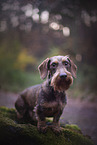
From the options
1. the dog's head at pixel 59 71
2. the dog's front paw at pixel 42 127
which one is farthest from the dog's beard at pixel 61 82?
the dog's front paw at pixel 42 127

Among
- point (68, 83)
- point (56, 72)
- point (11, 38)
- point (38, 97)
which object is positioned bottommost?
point (38, 97)

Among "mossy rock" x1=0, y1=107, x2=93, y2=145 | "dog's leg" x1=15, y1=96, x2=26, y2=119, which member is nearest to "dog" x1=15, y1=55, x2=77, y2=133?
"mossy rock" x1=0, y1=107, x2=93, y2=145

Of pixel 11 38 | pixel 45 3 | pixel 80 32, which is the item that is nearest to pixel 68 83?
pixel 45 3

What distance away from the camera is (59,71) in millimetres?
2084

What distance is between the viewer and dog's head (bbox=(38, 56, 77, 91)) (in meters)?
2.05

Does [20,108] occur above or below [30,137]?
above

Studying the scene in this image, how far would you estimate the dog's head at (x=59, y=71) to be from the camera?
6.73 ft

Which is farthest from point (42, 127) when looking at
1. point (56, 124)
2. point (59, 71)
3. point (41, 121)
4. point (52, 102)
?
point (59, 71)

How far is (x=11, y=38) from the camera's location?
8.40 metres

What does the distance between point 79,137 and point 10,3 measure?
2.94 metres

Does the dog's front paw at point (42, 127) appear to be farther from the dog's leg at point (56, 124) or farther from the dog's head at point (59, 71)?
the dog's head at point (59, 71)

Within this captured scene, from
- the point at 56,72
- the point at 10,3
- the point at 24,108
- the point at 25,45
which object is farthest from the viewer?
the point at 25,45

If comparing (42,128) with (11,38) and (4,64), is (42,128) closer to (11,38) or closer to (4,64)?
(11,38)

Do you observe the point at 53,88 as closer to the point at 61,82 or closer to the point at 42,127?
the point at 61,82
